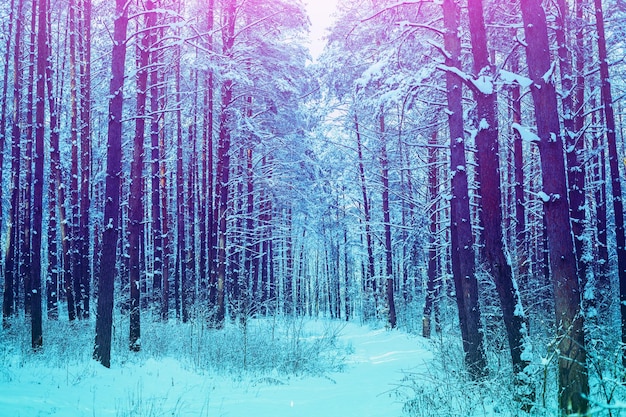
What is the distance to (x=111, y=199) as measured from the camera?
853 centimetres

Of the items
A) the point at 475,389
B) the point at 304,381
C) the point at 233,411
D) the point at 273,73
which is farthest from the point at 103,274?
the point at 273,73

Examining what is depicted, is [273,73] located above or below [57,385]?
above

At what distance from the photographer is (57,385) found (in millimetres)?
6289

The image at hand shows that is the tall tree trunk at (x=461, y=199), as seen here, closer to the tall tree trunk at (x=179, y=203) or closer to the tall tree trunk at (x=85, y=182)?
the tall tree trunk at (x=179, y=203)

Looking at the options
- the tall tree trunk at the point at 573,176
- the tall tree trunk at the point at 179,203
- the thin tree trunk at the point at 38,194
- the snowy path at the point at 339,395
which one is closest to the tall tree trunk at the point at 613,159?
the tall tree trunk at the point at 573,176

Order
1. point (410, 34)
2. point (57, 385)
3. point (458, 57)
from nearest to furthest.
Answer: point (57, 385) → point (458, 57) → point (410, 34)

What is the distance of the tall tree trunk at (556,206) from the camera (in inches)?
190

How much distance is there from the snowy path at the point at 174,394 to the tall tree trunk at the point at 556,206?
2.46 meters

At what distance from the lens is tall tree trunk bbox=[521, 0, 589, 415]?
483 cm

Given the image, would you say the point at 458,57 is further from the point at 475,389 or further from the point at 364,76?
the point at 475,389

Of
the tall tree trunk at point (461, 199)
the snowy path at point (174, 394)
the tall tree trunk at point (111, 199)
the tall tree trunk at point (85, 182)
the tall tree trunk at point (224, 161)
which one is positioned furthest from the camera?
the tall tree trunk at point (85, 182)

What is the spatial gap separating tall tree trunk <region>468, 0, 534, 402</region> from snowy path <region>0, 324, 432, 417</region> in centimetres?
189

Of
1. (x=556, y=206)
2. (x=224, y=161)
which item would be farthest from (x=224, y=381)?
(x=224, y=161)

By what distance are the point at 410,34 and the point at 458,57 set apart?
1.10 metres
